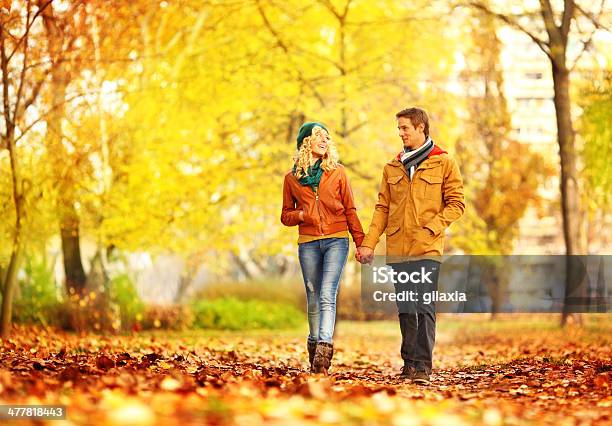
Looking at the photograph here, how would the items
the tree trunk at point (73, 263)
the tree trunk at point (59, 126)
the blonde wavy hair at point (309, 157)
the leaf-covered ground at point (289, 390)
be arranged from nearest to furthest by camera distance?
the leaf-covered ground at point (289, 390), the blonde wavy hair at point (309, 157), the tree trunk at point (59, 126), the tree trunk at point (73, 263)

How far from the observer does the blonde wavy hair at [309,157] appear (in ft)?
26.1

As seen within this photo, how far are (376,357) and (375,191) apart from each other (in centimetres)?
367

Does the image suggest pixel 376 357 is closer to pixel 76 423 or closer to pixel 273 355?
pixel 273 355

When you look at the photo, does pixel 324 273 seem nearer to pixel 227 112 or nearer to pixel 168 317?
pixel 227 112

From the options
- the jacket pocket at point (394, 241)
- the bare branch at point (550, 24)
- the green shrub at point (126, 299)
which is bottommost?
the green shrub at point (126, 299)

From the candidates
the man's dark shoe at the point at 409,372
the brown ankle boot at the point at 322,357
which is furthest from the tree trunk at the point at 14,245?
the man's dark shoe at the point at 409,372

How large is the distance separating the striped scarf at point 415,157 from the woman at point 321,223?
1.98 ft

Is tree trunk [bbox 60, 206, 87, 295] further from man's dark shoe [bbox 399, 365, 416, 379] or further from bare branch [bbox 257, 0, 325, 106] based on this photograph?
man's dark shoe [bbox 399, 365, 416, 379]

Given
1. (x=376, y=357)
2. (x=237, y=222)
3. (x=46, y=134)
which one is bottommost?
(x=376, y=357)

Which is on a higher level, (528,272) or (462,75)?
(462,75)

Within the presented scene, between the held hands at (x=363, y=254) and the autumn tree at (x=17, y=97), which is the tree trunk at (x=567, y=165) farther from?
the held hands at (x=363, y=254)

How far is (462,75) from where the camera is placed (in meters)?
23.6

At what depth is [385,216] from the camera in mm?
7883

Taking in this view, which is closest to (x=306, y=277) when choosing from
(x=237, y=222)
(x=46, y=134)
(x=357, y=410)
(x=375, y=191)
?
(x=357, y=410)
